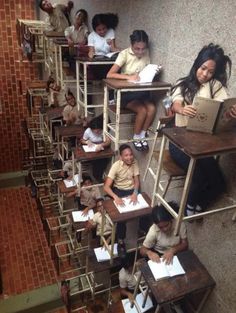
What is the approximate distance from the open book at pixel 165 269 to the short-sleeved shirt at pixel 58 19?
4.12 metres

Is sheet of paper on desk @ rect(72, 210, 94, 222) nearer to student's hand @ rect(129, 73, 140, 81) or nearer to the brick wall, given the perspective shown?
student's hand @ rect(129, 73, 140, 81)

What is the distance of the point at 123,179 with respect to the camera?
11.9 feet

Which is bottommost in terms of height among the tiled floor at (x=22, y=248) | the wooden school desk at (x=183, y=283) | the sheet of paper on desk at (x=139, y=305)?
the tiled floor at (x=22, y=248)

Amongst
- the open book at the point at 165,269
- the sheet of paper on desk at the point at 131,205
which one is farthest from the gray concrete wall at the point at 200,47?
the sheet of paper on desk at the point at 131,205

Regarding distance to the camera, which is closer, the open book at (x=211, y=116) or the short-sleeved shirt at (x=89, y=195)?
the open book at (x=211, y=116)

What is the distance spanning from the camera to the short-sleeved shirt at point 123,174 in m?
3.57

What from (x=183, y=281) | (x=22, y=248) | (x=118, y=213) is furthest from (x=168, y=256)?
(x=22, y=248)

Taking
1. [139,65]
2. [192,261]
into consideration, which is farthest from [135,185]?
[139,65]

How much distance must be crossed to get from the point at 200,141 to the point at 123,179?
186 cm

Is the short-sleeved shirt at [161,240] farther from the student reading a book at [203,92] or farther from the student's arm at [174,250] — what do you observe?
the student reading a book at [203,92]

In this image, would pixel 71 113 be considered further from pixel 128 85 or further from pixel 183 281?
pixel 183 281

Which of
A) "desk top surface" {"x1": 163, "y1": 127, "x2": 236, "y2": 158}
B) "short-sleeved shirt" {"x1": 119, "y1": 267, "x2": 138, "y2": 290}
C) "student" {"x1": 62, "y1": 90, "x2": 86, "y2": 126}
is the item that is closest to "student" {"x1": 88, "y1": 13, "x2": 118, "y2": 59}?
"student" {"x1": 62, "y1": 90, "x2": 86, "y2": 126}

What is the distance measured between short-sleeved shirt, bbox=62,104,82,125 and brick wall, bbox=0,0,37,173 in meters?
2.59

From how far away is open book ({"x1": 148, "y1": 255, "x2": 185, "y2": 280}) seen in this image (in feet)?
8.72
